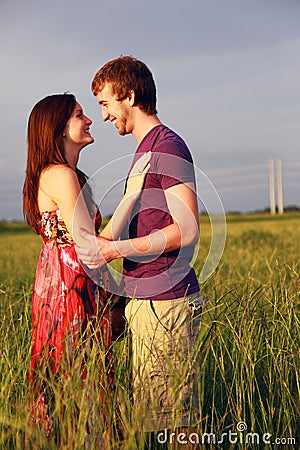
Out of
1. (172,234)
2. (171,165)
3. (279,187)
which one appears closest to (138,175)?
(171,165)

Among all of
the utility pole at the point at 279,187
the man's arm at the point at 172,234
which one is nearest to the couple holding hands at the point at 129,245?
the man's arm at the point at 172,234

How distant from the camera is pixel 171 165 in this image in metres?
2.85

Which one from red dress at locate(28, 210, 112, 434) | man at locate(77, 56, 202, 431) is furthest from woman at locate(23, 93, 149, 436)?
man at locate(77, 56, 202, 431)

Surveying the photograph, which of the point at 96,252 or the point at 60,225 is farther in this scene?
the point at 60,225

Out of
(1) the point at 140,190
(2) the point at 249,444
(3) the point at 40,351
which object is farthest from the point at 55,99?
(2) the point at 249,444

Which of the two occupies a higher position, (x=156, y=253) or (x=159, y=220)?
(x=159, y=220)

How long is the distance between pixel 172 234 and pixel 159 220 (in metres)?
0.11

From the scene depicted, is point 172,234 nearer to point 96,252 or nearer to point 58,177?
point 96,252

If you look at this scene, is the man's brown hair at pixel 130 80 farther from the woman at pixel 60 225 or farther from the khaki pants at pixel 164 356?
the khaki pants at pixel 164 356

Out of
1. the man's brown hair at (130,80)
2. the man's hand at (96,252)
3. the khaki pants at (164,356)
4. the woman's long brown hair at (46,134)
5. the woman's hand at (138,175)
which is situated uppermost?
the man's brown hair at (130,80)

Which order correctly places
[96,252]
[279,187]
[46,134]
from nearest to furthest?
[96,252] → [46,134] → [279,187]

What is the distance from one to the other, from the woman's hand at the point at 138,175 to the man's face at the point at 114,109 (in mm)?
195

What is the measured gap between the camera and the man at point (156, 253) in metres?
2.85

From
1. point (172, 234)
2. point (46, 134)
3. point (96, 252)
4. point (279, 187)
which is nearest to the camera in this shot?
point (172, 234)
